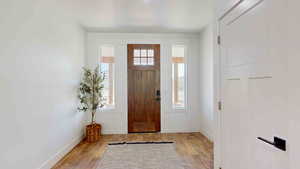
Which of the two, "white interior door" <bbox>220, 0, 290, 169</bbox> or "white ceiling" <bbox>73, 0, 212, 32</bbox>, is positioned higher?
"white ceiling" <bbox>73, 0, 212, 32</bbox>

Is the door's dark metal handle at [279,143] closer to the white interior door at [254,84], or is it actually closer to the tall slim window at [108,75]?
the white interior door at [254,84]

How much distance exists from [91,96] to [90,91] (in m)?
0.21

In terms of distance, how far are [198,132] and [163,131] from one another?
0.94 meters

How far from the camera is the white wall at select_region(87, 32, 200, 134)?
189 inches

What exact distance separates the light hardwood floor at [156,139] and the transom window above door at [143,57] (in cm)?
187

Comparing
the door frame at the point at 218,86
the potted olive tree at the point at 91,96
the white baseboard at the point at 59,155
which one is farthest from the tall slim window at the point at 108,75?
the door frame at the point at 218,86

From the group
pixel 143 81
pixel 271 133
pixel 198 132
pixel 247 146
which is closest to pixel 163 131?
pixel 198 132

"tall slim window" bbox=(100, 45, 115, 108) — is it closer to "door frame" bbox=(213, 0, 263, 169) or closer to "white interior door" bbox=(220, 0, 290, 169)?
"door frame" bbox=(213, 0, 263, 169)

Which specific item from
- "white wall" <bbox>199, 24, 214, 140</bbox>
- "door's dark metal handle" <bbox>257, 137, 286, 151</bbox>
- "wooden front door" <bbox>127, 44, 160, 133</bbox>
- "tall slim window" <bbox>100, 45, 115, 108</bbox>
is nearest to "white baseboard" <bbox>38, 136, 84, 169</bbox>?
"tall slim window" <bbox>100, 45, 115, 108</bbox>

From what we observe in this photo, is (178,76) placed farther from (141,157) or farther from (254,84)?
(254,84)

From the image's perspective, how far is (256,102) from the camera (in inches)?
57.5

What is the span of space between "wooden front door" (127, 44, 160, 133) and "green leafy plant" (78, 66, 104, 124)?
815mm

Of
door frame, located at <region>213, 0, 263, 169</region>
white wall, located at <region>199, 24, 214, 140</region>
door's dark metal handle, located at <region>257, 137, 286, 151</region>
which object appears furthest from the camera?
white wall, located at <region>199, 24, 214, 140</region>

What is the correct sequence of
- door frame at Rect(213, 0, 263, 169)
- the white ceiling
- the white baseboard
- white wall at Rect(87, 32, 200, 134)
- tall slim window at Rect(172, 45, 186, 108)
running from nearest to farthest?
door frame at Rect(213, 0, 263, 169), the white baseboard, the white ceiling, white wall at Rect(87, 32, 200, 134), tall slim window at Rect(172, 45, 186, 108)
